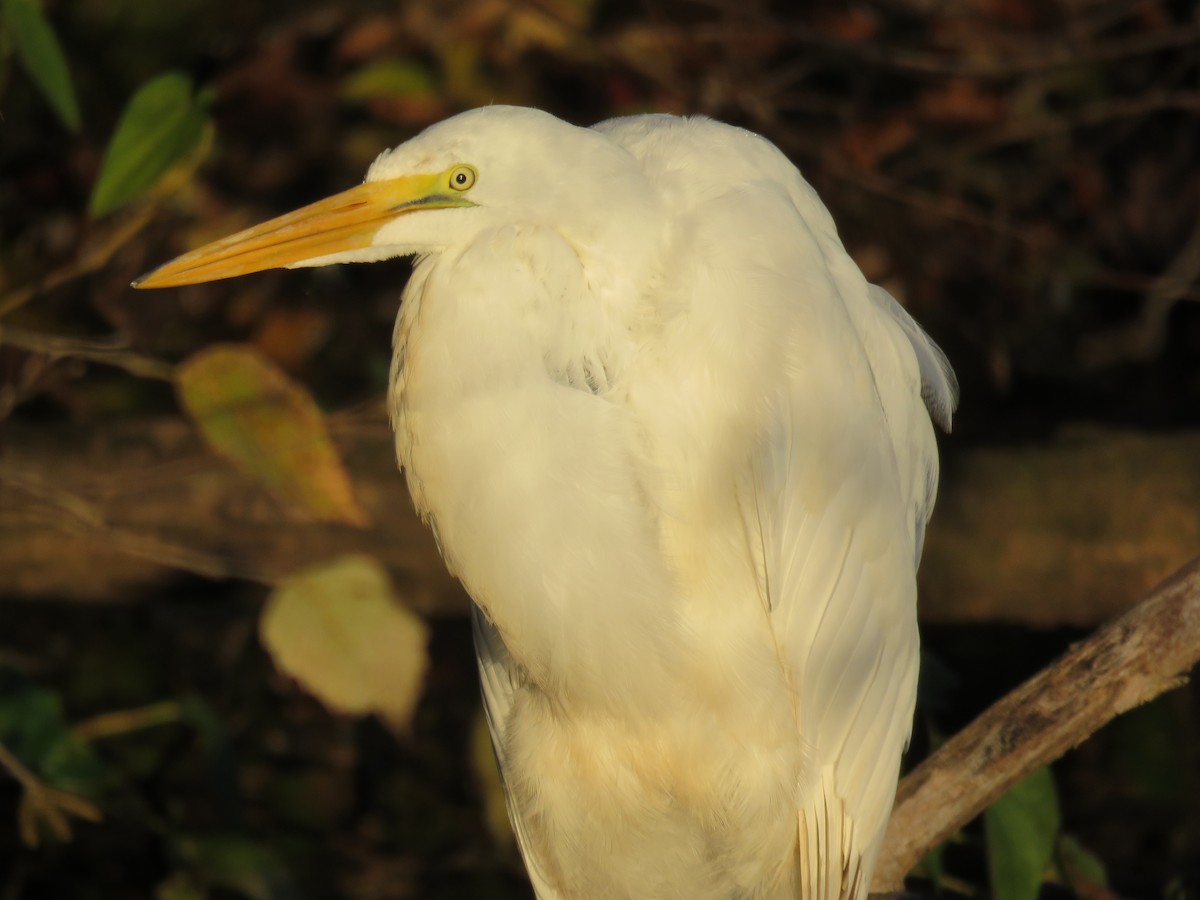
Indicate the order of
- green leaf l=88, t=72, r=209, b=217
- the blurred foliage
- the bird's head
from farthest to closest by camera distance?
the blurred foliage, green leaf l=88, t=72, r=209, b=217, the bird's head

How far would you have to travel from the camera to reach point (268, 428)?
167cm

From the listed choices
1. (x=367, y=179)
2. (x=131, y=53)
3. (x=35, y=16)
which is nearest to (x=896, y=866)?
(x=367, y=179)

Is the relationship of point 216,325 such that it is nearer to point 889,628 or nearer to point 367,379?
point 367,379

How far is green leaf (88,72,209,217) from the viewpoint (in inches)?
66.5

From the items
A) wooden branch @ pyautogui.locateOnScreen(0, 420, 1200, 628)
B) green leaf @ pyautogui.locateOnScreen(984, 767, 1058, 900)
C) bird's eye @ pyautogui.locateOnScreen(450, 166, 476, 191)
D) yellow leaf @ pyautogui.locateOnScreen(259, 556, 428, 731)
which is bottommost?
wooden branch @ pyautogui.locateOnScreen(0, 420, 1200, 628)

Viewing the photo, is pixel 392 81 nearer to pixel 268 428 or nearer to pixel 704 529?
pixel 268 428

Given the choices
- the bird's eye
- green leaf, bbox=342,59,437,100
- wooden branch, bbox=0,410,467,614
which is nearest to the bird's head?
the bird's eye

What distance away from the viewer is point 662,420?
1.46 m

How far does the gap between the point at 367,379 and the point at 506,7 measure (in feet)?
3.13

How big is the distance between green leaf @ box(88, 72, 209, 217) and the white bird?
34 cm

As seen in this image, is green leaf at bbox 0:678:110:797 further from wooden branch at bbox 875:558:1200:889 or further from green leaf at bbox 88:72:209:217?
wooden branch at bbox 875:558:1200:889

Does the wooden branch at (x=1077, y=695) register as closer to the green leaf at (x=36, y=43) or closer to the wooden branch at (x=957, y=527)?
the wooden branch at (x=957, y=527)

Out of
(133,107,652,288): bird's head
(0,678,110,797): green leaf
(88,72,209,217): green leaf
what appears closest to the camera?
(133,107,652,288): bird's head

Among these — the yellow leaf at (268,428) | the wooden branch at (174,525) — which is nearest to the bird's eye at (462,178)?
the yellow leaf at (268,428)
